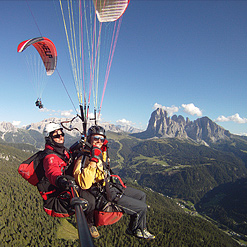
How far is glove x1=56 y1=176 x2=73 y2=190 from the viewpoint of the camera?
4.63 meters

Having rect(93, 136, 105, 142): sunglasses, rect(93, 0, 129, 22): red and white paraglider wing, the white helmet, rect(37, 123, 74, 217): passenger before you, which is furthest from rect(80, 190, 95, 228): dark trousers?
rect(93, 0, 129, 22): red and white paraglider wing

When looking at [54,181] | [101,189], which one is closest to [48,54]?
[54,181]

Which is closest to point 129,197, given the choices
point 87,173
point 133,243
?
point 87,173

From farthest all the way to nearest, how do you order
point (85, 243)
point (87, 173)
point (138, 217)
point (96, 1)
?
point (96, 1) → point (138, 217) → point (87, 173) → point (85, 243)

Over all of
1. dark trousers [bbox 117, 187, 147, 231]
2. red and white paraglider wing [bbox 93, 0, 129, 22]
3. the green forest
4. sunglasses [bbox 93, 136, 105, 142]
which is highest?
red and white paraglider wing [bbox 93, 0, 129, 22]

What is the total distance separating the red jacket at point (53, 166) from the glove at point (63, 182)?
0.29 meters

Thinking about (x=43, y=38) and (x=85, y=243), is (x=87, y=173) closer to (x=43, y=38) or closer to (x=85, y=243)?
(x=85, y=243)

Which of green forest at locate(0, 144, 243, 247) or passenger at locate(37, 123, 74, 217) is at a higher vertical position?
passenger at locate(37, 123, 74, 217)

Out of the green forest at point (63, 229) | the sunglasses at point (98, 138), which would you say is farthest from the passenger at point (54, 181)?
the green forest at point (63, 229)

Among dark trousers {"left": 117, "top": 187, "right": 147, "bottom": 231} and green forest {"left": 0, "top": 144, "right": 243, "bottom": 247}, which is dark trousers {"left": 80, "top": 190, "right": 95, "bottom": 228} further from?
green forest {"left": 0, "top": 144, "right": 243, "bottom": 247}

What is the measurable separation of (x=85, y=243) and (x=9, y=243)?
122 metres

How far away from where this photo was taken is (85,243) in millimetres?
2150

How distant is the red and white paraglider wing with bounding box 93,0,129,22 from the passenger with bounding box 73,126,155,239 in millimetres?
7265

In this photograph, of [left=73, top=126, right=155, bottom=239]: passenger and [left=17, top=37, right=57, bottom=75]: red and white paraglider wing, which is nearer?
[left=73, top=126, right=155, bottom=239]: passenger
